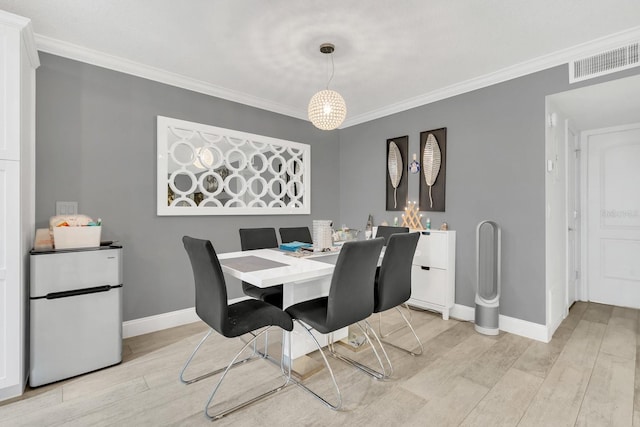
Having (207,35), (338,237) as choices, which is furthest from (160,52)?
(338,237)

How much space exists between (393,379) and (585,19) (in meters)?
2.83

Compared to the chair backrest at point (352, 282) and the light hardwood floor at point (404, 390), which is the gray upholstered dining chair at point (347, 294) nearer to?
the chair backrest at point (352, 282)

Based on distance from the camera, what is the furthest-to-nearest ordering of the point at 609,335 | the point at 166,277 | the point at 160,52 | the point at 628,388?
the point at 166,277 < the point at 609,335 < the point at 160,52 < the point at 628,388

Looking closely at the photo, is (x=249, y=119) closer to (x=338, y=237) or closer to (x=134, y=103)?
(x=134, y=103)

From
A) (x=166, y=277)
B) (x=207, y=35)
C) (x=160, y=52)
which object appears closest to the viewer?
(x=207, y=35)

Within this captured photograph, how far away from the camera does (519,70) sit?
114 inches

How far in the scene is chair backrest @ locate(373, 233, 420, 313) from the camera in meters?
2.03

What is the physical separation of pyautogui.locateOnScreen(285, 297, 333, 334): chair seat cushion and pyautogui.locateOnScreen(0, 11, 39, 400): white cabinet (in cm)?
169

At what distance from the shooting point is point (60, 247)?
2205 mm

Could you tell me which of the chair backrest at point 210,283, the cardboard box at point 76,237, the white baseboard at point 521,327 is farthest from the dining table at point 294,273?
the white baseboard at point 521,327

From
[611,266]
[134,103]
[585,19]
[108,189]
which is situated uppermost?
[585,19]

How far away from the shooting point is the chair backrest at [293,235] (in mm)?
3201

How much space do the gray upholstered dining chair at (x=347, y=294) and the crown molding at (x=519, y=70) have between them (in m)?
2.35

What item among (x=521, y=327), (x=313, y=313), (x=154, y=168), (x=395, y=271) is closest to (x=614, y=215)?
(x=521, y=327)
